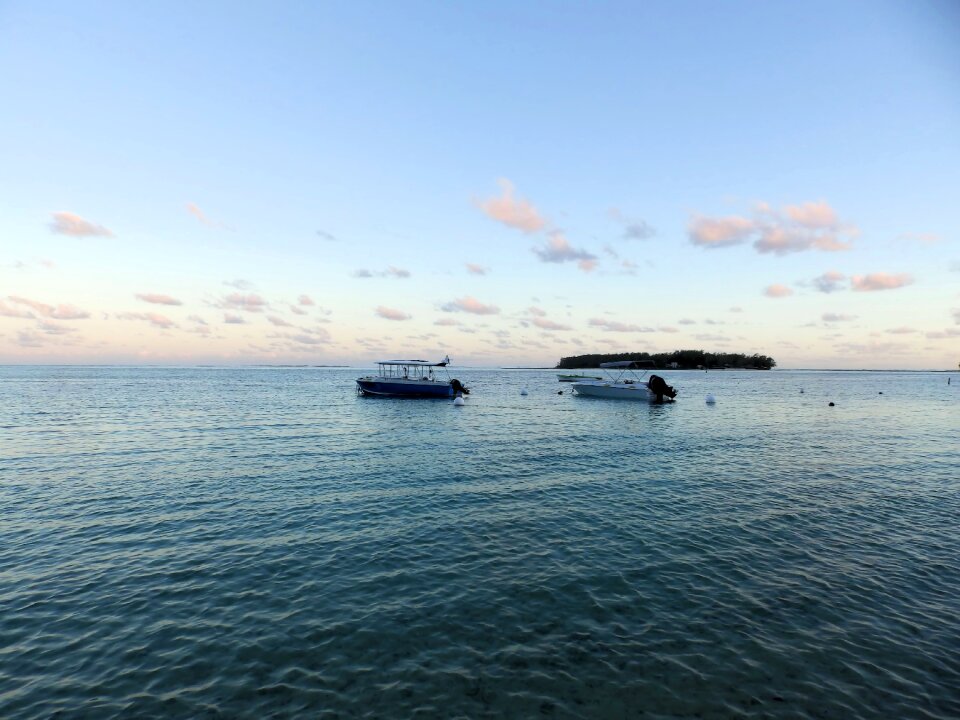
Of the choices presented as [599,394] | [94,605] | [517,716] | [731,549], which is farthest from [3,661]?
[599,394]

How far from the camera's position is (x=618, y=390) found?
7331 centimetres

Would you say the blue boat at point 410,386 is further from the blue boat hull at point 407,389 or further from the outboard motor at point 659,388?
the outboard motor at point 659,388

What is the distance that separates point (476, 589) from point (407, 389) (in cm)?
6023

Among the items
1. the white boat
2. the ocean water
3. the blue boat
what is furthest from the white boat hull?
the ocean water

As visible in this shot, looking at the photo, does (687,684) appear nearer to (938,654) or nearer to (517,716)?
(517,716)

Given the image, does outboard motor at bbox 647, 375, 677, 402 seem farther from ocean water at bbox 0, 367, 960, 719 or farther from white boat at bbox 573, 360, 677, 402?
ocean water at bbox 0, 367, 960, 719

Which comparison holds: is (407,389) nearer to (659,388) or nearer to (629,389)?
(629,389)

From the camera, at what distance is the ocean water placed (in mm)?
8023

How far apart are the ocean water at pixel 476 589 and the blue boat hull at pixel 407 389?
4374 centimetres

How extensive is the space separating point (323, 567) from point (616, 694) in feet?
27.0

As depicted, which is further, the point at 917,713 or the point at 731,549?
the point at 731,549

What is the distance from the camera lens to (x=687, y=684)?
26.8ft

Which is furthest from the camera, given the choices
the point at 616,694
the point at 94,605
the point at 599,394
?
the point at 599,394

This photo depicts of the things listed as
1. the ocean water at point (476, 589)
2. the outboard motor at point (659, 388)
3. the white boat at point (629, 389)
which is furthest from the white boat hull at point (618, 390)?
the ocean water at point (476, 589)
